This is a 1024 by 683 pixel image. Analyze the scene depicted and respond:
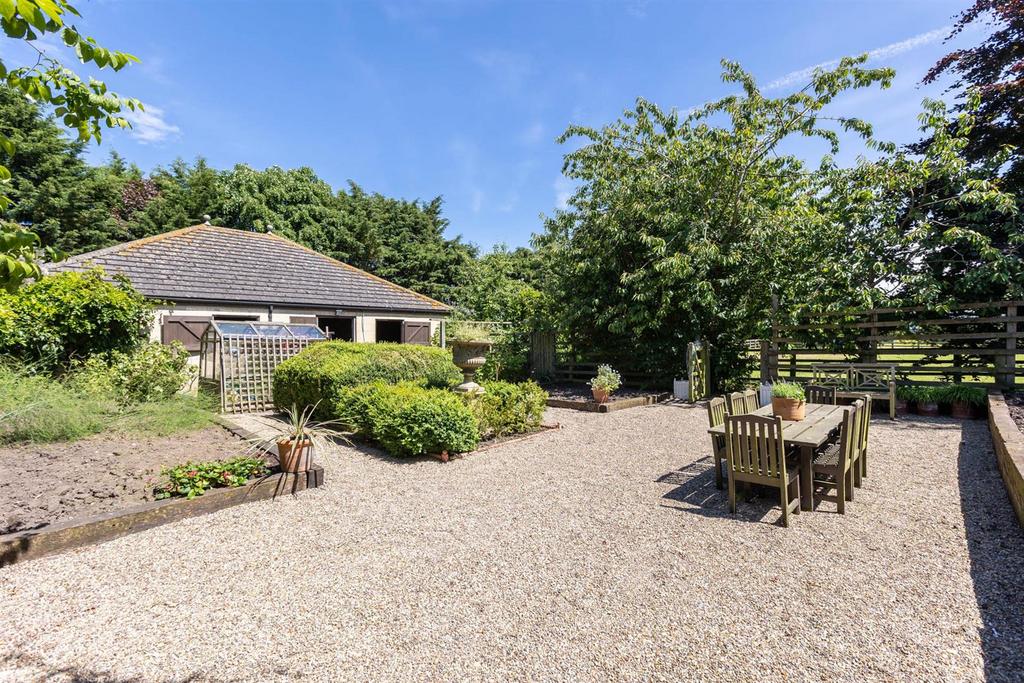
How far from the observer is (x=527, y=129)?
14.8 m

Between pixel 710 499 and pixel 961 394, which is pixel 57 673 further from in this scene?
pixel 961 394

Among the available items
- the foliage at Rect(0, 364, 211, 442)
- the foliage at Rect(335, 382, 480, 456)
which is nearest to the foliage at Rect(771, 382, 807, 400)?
the foliage at Rect(335, 382, 480, 456)

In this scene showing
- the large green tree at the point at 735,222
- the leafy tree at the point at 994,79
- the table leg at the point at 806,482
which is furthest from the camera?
the leafy tree at the point at 994,79

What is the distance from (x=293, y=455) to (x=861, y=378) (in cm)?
1116

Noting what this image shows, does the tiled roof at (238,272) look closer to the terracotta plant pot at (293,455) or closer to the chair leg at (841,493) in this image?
the terracotta plant pot at (293,455)

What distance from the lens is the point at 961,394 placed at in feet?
27.7

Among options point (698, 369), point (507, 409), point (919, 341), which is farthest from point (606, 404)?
point (919, 341)

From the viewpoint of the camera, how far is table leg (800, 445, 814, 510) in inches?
161

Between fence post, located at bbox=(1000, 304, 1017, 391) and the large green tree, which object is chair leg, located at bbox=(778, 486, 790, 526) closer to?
the large green tree

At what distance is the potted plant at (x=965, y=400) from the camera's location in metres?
8.30

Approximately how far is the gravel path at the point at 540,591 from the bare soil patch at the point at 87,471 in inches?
27.8

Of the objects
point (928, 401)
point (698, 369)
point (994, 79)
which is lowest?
point (928, 401)

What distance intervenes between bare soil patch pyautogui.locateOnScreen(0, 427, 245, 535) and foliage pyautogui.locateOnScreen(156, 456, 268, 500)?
0.55ft

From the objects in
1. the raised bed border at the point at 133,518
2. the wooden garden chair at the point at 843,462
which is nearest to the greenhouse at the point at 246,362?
the raised bed border at the point at 133,518
